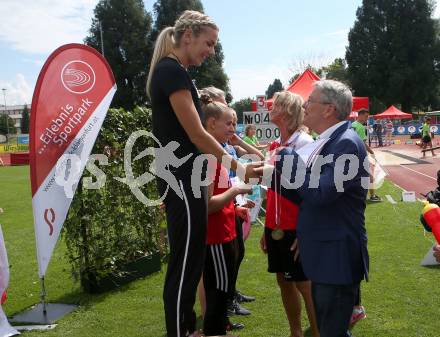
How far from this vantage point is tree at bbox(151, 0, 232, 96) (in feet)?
164

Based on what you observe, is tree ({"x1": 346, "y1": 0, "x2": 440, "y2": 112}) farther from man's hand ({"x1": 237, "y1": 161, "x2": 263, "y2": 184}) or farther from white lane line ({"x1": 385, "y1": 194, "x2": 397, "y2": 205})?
man's hand ({"x1": 237, "y1": 161, "x2": 263, "y2": 184})

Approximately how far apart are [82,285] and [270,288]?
2119mm

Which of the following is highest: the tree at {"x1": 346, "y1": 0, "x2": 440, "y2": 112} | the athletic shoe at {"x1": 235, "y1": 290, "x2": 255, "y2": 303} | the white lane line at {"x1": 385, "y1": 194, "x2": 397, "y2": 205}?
the tree at {"x1": 346, "y1": 0, "x2": 440, "y2": 112}

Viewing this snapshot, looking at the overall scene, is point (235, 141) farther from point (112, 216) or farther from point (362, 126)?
point (362, 126)

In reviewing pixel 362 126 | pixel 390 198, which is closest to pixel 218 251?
pixel 362 126

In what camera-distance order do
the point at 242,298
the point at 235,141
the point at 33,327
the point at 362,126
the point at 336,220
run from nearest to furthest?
the point at 336,220, the point at 33,327, the point at 242,298, the point at 235,141, the point at 362,126

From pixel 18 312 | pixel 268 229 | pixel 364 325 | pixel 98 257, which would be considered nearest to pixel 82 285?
pixel 98 257

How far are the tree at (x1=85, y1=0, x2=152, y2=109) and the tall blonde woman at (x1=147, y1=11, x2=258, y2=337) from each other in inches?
1831

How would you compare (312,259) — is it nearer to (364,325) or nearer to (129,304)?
(364,325)

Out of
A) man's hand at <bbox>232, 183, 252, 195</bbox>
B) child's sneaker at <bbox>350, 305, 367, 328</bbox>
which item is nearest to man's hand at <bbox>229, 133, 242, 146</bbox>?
man's hand at <bbox>232, 183, 252, 195</bbox>

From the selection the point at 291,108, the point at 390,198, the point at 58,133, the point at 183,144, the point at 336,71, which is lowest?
the point at 390,198

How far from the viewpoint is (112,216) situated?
17.0ft

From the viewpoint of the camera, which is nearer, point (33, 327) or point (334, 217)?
point (334, 217)

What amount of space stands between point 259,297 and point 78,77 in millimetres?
2855
